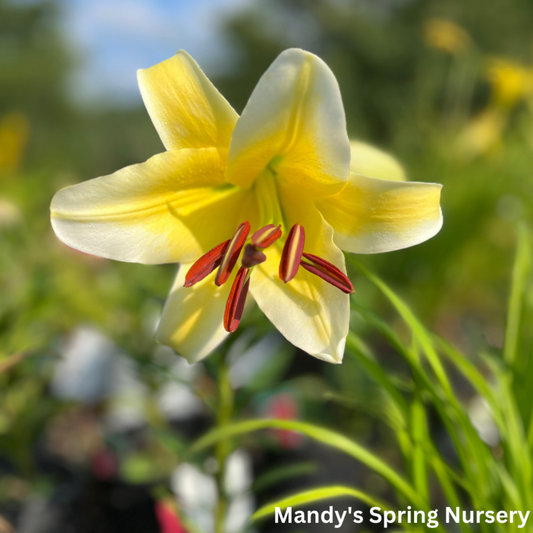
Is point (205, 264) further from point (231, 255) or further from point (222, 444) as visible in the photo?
Result: point (222, 444)

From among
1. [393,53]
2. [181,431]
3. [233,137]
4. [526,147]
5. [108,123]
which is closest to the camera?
[233,137]

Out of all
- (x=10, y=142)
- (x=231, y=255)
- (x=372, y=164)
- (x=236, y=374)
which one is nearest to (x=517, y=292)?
(x=372, y=164)

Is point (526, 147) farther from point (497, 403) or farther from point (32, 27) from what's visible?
point (32, 27)

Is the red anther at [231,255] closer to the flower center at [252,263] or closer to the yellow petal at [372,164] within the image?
the flower center at [252,263]

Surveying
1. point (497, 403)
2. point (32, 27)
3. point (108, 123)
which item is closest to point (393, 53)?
point (108, 123)

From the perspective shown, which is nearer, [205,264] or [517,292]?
[205,264]

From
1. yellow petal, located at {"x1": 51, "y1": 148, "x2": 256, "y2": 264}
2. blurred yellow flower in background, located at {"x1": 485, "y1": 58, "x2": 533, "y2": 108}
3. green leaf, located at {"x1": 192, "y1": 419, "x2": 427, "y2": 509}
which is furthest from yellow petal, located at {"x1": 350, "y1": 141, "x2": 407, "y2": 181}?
blurred yellow flower in background, located at {"x1": 485, "y1": 58, "x2": 533, "y2": 108}

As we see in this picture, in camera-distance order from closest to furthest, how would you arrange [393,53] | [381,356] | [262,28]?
[381,356], [393,53], [262,28]
